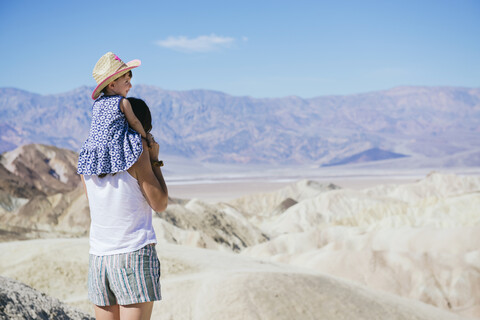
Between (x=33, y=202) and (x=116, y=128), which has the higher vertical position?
(x=116, y=128)

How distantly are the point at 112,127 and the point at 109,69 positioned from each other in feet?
1.00

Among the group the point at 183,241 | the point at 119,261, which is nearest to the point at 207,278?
the point at 119,261

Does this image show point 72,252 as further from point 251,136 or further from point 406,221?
Result: point 251,136

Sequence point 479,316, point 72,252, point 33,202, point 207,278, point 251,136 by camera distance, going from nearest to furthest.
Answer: point 207,278 → point 72,252 → point 479,316 → point 33,202 → point 251,136

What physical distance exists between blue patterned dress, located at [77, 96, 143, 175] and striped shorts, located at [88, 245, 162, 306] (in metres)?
0.40

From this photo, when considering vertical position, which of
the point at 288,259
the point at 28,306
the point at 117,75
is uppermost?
Result: the point at 117,75

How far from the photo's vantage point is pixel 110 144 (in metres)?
2.46

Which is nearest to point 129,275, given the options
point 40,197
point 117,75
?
point 117,75

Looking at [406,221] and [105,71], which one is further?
[406,221]

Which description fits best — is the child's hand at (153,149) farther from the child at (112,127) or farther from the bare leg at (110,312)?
the bare leg at (110,312)

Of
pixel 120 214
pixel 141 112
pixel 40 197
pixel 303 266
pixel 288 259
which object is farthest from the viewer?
pixel 40 197

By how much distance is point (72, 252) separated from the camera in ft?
34.0

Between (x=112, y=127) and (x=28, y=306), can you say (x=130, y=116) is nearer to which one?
(x=112, y=127)

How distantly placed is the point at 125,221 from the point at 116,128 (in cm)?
42
